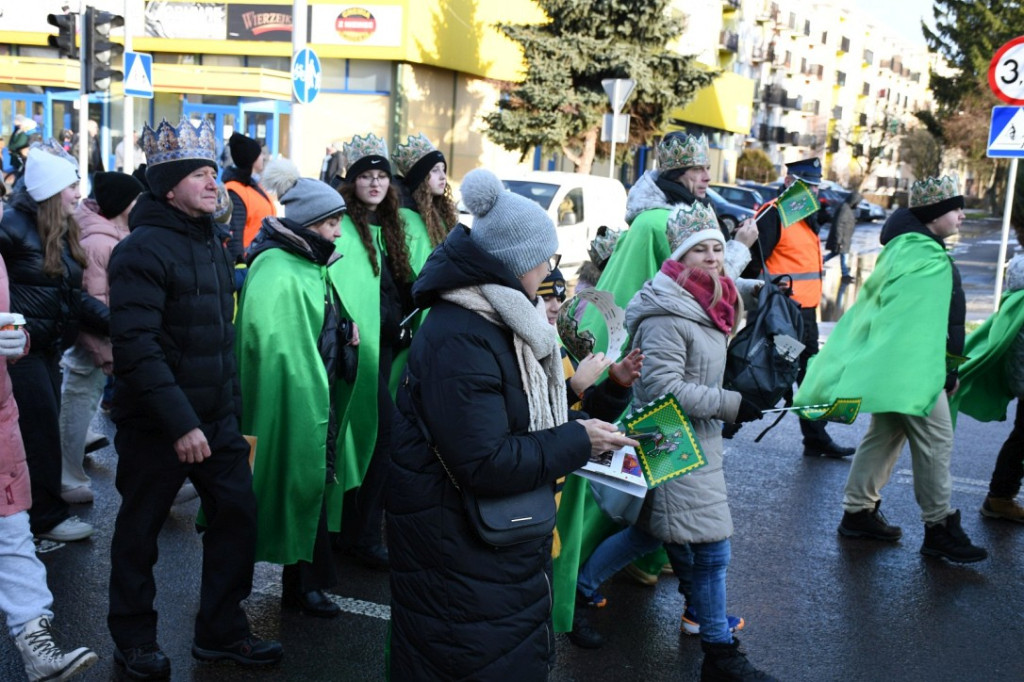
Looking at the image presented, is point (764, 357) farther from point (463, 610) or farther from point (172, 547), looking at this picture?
point (172, 547)

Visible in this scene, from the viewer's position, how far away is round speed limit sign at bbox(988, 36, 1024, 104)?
10172 mm

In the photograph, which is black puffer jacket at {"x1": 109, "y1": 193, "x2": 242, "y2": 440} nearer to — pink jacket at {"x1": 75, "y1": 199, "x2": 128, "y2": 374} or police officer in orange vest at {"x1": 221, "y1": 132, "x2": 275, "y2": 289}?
pink jacket at {"x1": 75, "y1": 199, "x2": 128, "y2": 374}

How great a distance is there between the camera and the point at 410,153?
5.50m

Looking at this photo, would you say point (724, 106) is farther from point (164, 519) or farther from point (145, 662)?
point (145, 662)

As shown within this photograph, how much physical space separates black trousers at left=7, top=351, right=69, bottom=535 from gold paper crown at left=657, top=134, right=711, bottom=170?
3.27 m

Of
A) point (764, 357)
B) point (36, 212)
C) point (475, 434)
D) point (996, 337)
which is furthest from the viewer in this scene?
point (996, 337)

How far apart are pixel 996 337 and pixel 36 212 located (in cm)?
512

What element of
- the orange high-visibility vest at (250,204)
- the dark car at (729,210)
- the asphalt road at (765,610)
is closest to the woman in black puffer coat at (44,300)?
the asphalt road at (765,610)

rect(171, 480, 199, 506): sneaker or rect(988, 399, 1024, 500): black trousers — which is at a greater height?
rect(988, 399, 1024, 500): black trousers

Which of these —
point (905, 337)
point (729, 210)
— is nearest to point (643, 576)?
point (905, 337)

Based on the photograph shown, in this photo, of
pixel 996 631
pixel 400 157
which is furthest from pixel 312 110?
pixel 996 631

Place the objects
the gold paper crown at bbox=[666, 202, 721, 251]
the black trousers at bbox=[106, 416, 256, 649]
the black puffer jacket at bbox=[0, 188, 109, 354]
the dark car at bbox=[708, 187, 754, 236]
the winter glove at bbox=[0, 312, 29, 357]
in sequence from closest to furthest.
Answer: the winter glove at bbox=[0, 312, 29, 357] → the black trousers at bbox=[106, 416, 256, 649] → the gold paper crown at bbox=[666, 202, 721, 251] → the black puffer jacket at bbox=[0, 188, 109, 354] → the dark car at bbox=[708, 187, 754, 236]

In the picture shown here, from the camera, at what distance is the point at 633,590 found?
509 centimetres

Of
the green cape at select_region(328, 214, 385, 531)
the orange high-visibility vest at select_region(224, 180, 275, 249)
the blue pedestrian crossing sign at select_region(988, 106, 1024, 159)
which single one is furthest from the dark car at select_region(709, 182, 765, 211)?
the green cape at select_region(328, 214, 385, 531)
